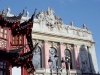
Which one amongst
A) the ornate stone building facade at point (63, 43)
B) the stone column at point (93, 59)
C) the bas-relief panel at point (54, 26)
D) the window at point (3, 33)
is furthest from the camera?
the stone column at point (93, 59)

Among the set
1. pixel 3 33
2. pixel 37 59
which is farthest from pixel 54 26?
pixel 3 33

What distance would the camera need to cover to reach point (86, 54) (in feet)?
107

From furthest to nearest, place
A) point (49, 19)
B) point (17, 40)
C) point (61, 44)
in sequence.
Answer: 1. point (49, 19)
2. point (61, 44)
3. point (17, 40)

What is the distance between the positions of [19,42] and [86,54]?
2035 centimetres

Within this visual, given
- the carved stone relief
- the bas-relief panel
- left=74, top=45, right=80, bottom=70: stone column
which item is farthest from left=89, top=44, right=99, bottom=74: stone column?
the carved stone relief

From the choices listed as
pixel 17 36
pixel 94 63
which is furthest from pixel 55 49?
pixel 17 36

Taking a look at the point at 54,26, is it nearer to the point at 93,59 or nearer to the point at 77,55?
the point at 77,55

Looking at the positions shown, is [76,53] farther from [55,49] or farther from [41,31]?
[41,31]

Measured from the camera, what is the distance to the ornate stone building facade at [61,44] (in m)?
29.1

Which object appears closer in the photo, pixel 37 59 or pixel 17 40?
pixel 17 40

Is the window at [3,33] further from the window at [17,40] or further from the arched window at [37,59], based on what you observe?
the arched window at [37,59]

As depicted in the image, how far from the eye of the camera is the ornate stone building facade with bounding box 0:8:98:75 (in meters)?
29.1

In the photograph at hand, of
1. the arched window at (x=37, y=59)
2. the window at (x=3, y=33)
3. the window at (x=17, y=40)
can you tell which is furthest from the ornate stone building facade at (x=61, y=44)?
the window at (x=3, y=33)

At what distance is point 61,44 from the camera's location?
3100cm
